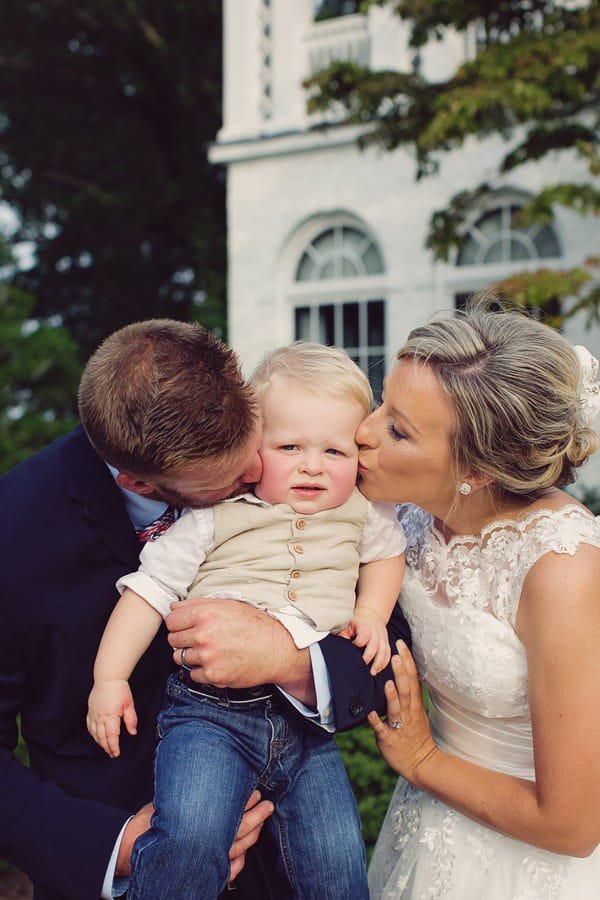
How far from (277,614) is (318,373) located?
638 millimetres

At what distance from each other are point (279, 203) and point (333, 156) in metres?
1.08

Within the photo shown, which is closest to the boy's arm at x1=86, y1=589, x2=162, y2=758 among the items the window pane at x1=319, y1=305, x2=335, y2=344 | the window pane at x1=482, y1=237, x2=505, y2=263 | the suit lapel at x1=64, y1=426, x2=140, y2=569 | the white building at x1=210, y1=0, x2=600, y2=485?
the suit lapel at x1=64, y1=426, x2=140, y2=569

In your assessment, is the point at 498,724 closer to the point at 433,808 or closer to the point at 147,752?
the point at 433,808

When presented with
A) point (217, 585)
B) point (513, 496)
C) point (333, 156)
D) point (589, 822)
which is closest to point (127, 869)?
point (217, 585)

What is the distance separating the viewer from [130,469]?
2045 millimetres

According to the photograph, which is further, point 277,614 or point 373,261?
point 373,261

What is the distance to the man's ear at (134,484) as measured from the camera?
2.14 metres

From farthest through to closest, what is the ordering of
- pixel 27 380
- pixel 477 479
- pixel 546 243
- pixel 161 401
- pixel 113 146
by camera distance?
1. pixel 113 146
2. pixel 546 243
3. pixel 27 380
4. pixel 477 479
5. pixel 161 401

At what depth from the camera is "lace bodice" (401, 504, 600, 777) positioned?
222 cm

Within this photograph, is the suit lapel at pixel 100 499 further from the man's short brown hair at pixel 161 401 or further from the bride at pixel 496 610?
the bride at pixel 496 610

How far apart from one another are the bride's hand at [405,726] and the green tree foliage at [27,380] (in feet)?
24.5

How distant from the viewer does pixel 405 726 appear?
236cm

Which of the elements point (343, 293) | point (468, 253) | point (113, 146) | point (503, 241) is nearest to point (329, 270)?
point (343, 293)

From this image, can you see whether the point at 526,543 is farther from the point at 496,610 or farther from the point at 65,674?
the point at 65,674
